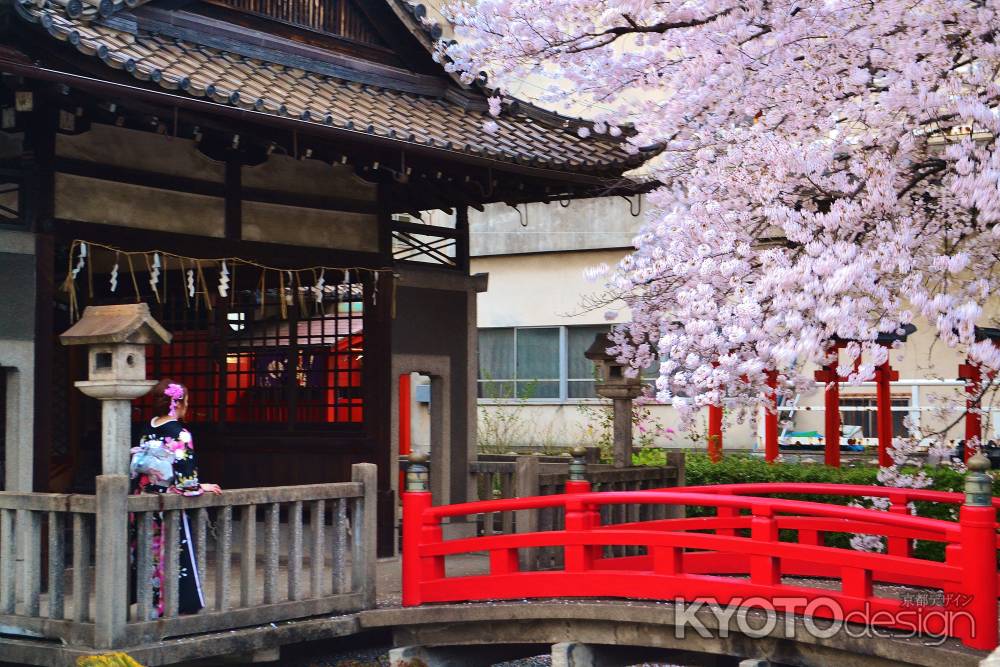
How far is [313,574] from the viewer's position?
30.1 feet

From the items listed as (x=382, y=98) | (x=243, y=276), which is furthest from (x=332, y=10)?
(x=243, y=276)

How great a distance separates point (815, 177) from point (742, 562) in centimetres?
358

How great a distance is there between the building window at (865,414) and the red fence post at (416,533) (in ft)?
59.0

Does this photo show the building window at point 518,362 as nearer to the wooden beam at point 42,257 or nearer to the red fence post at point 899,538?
the red fence post at point 899,538

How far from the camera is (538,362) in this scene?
30188 millimetres

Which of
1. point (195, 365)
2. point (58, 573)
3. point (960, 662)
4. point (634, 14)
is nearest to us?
point (960, 662)

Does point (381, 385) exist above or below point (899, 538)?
above

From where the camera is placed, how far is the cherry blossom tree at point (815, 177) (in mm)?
8328

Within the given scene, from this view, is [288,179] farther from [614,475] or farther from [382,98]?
[614,475]

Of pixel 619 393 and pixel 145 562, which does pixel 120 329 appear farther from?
pixel 619 393

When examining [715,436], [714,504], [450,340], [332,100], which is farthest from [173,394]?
[715,436]

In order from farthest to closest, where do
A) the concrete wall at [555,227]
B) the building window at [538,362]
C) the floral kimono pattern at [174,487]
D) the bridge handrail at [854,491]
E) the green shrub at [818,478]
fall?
1. the building window at [538,362]
2. the concrete wall at [555,227]
3. the green shrub at [818,478]
4. the bridge handrail at [854,491]
5. the floral kimono pattern at [174,487]

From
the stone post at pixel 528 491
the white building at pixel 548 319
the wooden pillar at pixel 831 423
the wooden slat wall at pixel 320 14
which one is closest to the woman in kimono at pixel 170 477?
the stone post at pixel 528 491

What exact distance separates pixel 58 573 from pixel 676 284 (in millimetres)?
6274
